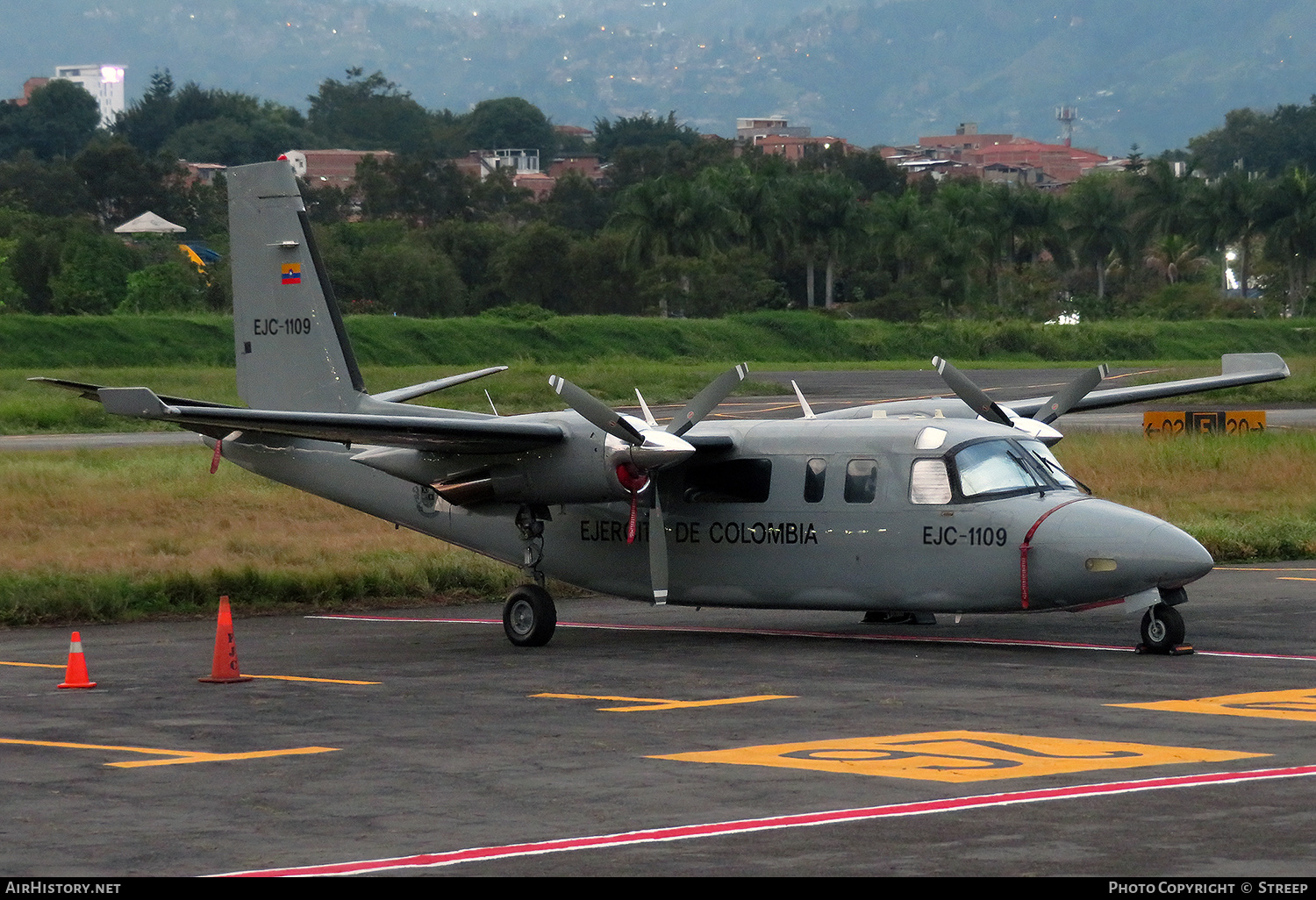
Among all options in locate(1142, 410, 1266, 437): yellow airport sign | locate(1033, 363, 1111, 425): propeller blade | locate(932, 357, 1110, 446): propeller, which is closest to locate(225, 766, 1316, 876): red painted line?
locate(932, 357, 1110, 446): propeller

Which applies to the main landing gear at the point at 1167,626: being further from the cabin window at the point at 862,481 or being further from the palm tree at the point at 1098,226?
the palm tree at the point at 1098,226

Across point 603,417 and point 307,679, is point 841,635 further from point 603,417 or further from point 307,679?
point 307,679

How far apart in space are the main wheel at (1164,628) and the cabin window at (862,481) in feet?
9.71

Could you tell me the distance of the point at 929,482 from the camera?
17047 millimetres

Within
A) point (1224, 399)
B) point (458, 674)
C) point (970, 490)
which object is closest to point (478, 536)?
point (458, 674)

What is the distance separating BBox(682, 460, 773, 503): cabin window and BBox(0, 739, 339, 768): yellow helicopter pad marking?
6890mm

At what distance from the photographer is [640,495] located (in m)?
18.1

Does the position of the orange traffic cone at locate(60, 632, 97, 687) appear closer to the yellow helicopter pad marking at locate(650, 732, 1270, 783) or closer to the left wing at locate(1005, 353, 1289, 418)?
the yellow helicopter pad marking at locate(650, 732, 1270, 783)

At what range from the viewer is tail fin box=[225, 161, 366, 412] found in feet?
66.8

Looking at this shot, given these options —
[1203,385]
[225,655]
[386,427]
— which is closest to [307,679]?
[225,655]

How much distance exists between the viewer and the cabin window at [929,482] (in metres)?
16.9

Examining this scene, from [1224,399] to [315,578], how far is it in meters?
48.6

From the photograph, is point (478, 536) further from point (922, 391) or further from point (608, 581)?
point (922, 391)

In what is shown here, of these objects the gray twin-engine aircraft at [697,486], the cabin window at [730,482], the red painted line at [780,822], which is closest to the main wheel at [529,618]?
the gray twin-engine aircraft at [697,486]
